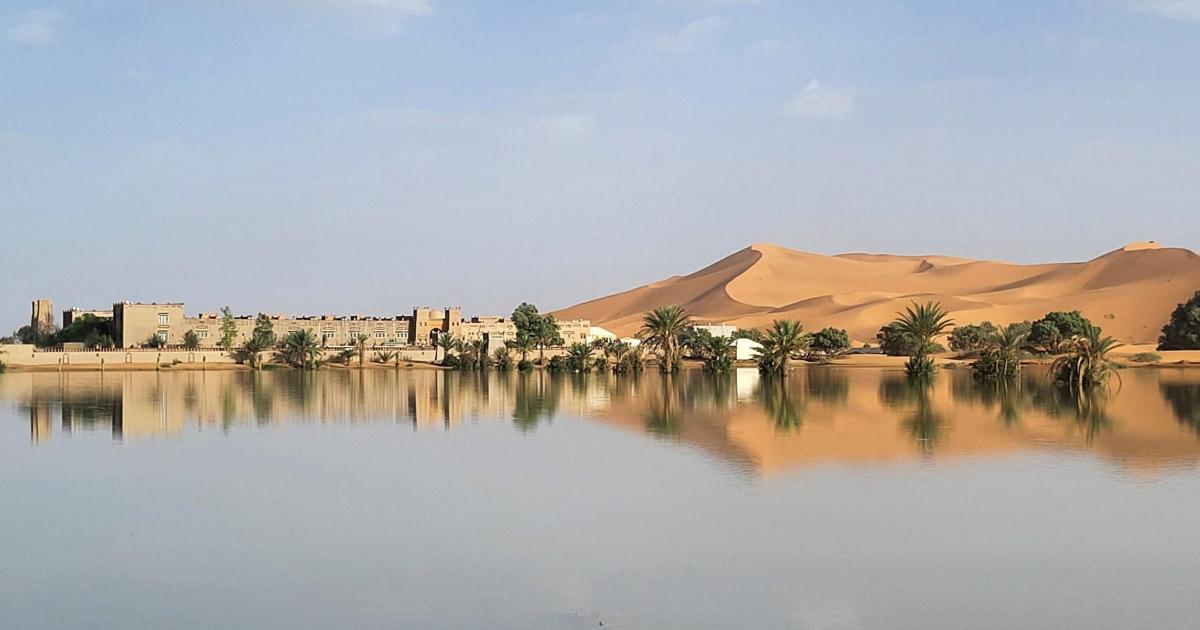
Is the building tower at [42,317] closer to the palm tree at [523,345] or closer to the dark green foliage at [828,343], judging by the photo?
the palm tree at [523,345]

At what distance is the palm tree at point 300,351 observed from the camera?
7088 cm

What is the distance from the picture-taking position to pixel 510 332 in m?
83.6

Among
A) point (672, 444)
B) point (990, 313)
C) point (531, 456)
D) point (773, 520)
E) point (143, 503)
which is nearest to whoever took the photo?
point (773, 520)

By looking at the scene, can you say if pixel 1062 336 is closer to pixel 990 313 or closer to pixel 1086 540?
pixel 990 313

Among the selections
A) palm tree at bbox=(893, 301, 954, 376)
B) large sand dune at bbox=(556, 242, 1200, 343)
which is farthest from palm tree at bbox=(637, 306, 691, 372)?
large sand dune at bbox=(556, 242, 1200, 343)

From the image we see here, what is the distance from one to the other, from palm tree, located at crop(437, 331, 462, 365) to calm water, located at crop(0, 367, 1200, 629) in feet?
134

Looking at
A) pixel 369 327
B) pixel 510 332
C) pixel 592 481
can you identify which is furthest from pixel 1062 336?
pixel 592 481

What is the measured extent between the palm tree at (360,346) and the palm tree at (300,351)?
233cm

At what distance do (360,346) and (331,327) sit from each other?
11059 mm

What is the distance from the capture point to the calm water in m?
10.5

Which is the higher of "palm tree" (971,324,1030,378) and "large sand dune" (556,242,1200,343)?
"large sand dune" (556,242,1200,343)

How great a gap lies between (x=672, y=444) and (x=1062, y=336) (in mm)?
51794

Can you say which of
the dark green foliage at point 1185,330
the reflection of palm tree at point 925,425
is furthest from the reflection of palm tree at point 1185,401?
the dark green foliage at point 1185,330

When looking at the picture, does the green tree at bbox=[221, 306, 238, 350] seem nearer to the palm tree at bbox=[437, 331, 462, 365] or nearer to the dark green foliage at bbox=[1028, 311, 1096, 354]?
the palm tree at bbox=[437, 331, 462, 365]
